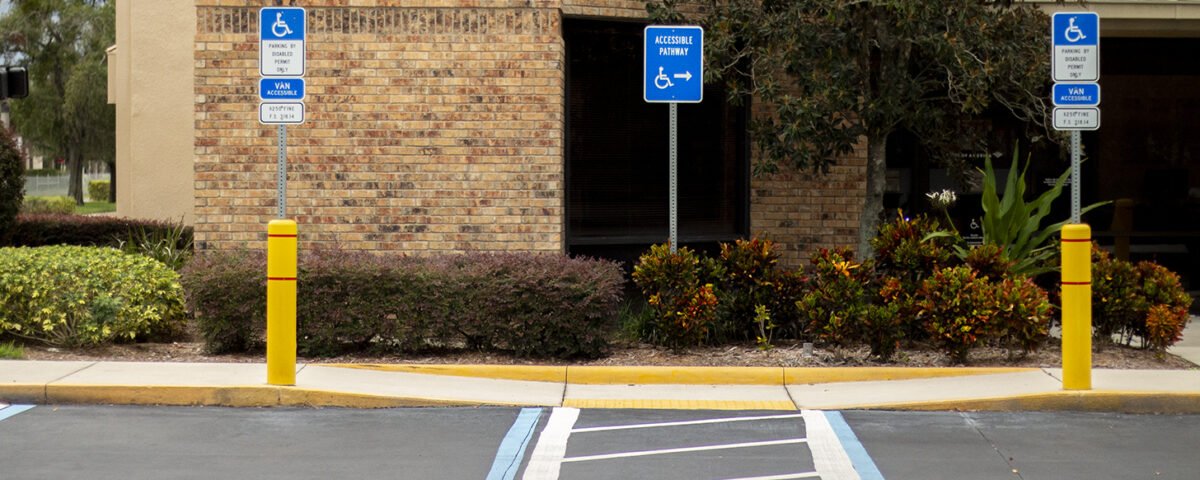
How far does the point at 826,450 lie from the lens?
7.71 m

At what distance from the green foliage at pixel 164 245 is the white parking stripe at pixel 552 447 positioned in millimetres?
→ 5481

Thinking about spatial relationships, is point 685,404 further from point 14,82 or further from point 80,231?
point 80,231

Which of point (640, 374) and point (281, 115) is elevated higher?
point (281, 115)

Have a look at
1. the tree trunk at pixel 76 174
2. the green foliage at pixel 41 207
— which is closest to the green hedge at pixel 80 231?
the green foliage at pixel 41 207

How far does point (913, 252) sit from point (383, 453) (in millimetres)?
5138

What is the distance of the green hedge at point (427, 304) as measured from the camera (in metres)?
10.3

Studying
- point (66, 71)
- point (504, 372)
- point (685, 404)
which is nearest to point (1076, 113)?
point (685, 404)

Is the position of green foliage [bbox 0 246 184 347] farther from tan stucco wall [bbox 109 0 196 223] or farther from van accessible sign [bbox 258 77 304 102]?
tan stucco wall [bbox 109 0 196 223]

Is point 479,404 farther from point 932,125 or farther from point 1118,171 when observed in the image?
point 1118,171

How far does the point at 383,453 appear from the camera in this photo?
24.8ft

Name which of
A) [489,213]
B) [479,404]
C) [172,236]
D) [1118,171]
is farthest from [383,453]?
[1118,171]

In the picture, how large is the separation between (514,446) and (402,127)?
17.5 ft

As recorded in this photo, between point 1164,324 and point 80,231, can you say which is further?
point 80,231

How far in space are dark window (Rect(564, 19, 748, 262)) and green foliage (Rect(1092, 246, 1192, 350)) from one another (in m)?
3.99
